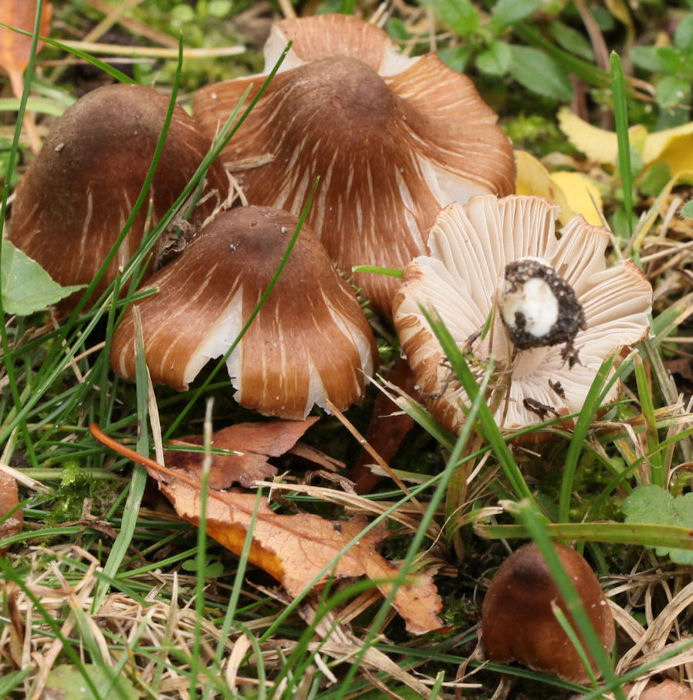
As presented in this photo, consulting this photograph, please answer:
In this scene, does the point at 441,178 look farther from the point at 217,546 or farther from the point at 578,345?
the point at 217,546

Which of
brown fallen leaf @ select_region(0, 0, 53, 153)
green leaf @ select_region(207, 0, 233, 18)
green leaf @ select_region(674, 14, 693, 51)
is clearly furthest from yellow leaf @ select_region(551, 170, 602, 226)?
brown fallen leaf @ select_region(0, 0, 53, 153)

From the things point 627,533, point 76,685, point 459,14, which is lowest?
point 76,685

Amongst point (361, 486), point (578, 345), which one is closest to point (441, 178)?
point (578, 345)

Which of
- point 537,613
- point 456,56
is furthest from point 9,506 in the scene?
point 456,56

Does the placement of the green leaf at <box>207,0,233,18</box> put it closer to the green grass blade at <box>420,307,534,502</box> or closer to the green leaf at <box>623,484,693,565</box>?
the green grass blade at <box>420,307,534,502</box>

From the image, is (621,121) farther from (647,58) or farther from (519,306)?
(519,306)
